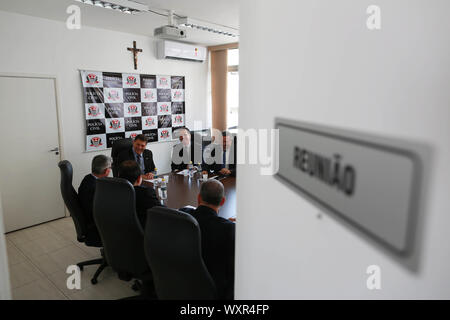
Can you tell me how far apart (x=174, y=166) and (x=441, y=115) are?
406cm

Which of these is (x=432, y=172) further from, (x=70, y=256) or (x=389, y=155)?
(x=70, y=256)

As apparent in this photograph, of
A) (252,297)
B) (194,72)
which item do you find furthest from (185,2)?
(252,297)

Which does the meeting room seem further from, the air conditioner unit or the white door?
the air conditioner unit

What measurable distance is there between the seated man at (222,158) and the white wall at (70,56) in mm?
1613

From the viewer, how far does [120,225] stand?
2.13m

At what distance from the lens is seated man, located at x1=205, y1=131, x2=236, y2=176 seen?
391 centimetres

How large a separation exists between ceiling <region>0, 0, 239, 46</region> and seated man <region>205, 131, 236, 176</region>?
168 cm

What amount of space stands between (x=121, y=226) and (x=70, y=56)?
3.21 m

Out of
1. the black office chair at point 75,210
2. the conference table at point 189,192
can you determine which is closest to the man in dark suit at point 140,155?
the conference table at point 189,192

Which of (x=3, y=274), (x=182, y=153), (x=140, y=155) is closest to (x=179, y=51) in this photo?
(x=182, y=153)

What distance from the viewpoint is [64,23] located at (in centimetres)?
407

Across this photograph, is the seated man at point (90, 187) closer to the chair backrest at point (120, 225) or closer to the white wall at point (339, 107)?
the chair backrest at point (120, 225)

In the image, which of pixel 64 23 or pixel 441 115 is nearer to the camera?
pixel 441 115

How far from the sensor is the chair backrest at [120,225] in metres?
2.07
